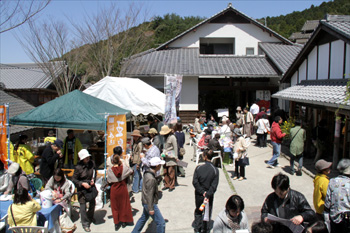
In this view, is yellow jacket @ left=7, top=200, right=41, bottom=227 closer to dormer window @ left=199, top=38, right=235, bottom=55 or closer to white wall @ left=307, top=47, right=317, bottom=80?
white wall @ left=307, top=47, right=317, bottom=80

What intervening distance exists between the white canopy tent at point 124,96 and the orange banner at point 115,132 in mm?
3397

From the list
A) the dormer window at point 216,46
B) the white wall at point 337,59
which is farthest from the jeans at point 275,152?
the dormer window at point 216,46

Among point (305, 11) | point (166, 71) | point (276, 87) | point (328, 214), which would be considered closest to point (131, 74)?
point (166, 71)

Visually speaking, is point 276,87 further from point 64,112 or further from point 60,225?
point 60,225

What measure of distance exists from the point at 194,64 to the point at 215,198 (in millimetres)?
11671

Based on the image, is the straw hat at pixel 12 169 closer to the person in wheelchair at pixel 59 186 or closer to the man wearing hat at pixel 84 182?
the person in wheelchair at pixel 59 186

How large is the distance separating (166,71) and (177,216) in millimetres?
11667

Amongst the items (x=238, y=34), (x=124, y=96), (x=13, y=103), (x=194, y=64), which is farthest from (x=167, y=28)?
(x=124, y=96)

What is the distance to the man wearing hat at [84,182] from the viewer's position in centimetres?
537

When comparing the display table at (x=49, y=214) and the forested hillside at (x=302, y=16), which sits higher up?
the forested hillside at (x=302, y=16)

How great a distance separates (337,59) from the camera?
370 inches

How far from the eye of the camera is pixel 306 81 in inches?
466

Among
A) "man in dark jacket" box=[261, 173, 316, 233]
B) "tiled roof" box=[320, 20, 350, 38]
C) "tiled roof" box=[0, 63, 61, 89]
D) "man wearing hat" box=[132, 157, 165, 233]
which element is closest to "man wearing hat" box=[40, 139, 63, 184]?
"man wearing hat" box=[132, 157, 165, 233]

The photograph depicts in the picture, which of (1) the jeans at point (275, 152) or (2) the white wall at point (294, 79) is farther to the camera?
(2) the white wall at point (294, 79)
